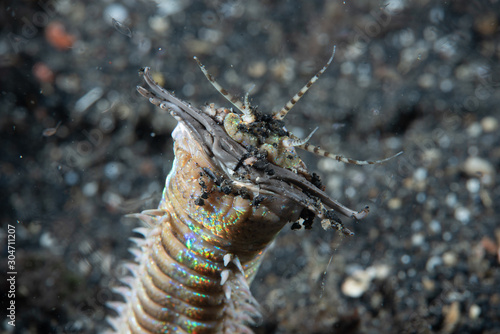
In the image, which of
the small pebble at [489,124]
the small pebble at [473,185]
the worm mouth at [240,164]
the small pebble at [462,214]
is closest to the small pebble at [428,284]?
the small pebble at [462,214]

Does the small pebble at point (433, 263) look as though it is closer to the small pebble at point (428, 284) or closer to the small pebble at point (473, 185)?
the small pebble at point (428, 284)

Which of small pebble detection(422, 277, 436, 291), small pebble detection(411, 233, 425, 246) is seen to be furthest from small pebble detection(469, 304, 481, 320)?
small pebble detection(411, 233, 425, 246)

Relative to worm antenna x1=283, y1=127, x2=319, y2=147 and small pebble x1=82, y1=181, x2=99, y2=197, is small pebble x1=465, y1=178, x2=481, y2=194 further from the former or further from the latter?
small pebble x1=82, y1=181, x2=99, y2=197

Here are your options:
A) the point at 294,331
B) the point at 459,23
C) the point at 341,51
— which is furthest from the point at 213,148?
the point at 459,23

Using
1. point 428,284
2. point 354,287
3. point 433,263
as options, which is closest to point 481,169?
point 433,263

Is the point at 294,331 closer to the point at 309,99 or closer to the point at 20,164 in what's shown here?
the point at 309,99

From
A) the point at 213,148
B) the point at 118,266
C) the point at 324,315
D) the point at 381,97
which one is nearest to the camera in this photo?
the point at 213,148
